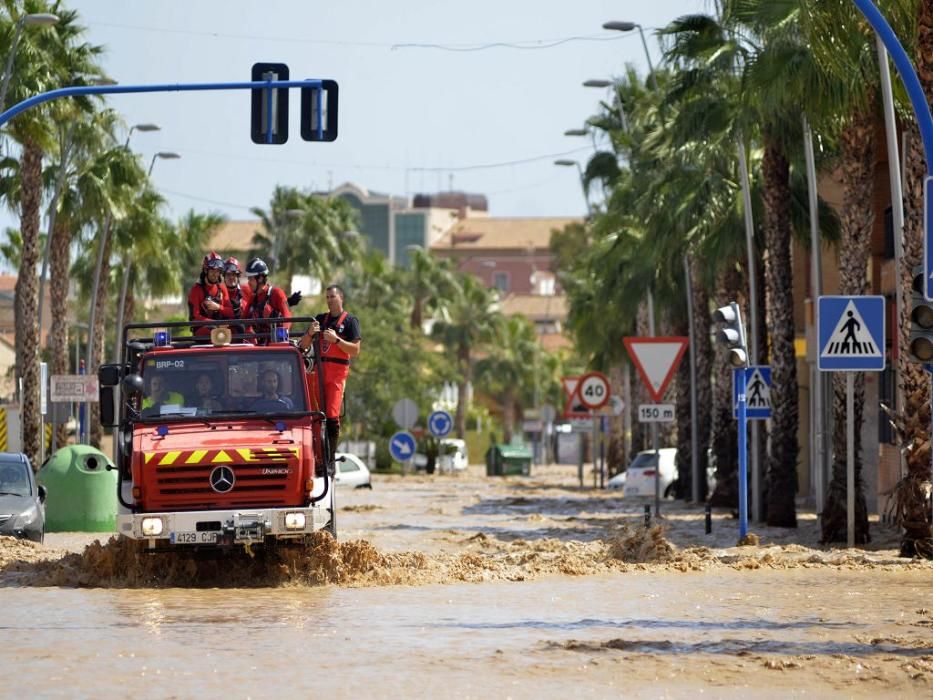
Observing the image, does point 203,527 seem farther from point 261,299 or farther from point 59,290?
point 59,290

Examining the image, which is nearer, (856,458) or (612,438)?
(856,458)

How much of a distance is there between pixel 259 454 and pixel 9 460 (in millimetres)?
8459

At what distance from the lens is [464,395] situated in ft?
380

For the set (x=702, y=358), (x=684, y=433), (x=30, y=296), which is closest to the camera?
(x=702, y=358)

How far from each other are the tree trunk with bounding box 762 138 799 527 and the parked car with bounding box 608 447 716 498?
11.8 meters

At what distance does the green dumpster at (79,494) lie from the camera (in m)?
28.2

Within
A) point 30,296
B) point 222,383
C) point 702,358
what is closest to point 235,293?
point 222,383

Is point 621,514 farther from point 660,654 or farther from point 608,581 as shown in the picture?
point 660,654

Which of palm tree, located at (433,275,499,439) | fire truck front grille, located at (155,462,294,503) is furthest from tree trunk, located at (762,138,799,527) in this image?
palm tree, located at (433,275,499,439)

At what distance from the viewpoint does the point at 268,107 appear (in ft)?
78.8

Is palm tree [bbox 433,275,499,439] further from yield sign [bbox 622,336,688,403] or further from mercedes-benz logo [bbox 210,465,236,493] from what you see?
mercedes-benz logo [bbox 210,465,236,493]

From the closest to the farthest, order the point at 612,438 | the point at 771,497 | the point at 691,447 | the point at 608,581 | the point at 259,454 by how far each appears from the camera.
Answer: the point at 259,454 → the point at 608,581 → the point at 771,497 → the point at 691,447 → the point at 612,438

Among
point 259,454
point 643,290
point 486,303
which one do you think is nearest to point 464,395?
point 486,303

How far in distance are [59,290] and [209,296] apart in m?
35.3
